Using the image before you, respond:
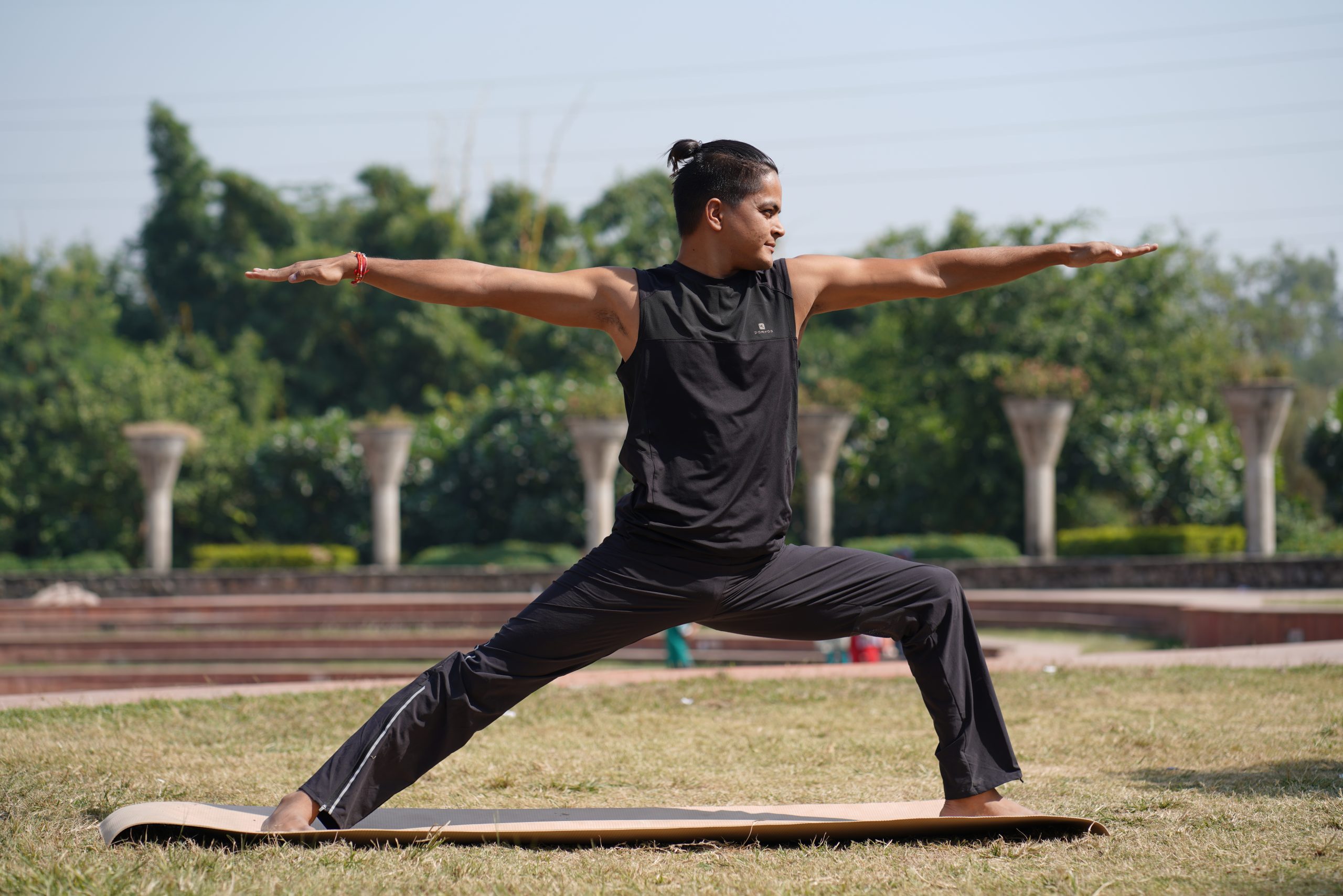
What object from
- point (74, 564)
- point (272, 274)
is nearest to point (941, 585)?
point (272, 274)

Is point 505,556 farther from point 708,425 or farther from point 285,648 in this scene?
point 708,425

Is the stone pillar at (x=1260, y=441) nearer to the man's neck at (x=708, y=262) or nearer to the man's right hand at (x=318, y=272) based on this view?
the man's neck at (x=708, y=262)

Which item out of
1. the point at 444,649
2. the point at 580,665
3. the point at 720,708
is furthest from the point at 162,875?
the point at 444,649

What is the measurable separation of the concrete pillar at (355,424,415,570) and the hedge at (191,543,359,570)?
2.42ft

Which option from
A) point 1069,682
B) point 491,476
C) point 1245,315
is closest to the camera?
point 1069,682

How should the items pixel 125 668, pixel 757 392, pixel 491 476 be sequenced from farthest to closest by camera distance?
pixel 491 476 → pixel 125 668 → pixel 757 392

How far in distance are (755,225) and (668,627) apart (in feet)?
3.99

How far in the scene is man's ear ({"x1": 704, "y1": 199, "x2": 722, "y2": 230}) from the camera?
156 inches

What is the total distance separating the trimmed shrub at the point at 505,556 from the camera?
839 inches

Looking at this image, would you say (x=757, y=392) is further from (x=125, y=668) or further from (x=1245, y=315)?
(x=1245, y=315)

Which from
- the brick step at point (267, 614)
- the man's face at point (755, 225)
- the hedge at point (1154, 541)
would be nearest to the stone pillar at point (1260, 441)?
the hedge at point (1154, 541)

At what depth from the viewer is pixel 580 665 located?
3994mm

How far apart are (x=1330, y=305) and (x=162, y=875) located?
372ft

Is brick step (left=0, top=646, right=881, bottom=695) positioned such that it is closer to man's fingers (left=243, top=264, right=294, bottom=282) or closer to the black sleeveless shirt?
man's fingers (left=243, top=264, right=294, bottom=282)
